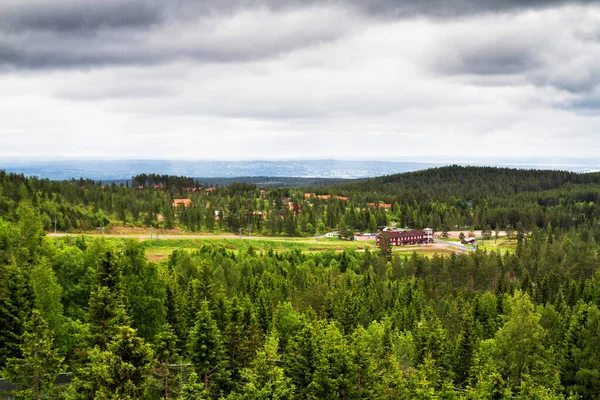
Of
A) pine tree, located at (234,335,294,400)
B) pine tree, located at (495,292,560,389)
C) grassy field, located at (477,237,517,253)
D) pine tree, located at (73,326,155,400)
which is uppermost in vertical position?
pine tree, located at (73,326,155,400)

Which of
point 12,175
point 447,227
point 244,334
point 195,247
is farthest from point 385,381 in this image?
point 447,227

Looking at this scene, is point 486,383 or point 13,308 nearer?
point 486,383

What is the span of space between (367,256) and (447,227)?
81.7m

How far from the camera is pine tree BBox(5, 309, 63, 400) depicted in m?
28.4

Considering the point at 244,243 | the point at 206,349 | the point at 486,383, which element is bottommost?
the point at 244,243

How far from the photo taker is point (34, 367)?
93.2 ft

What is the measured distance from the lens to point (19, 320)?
34156 millimetres

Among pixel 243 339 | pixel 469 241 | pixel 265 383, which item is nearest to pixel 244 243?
pixel 469 241

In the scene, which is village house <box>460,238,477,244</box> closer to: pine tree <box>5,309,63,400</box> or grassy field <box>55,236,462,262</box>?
grassy field <box>55,236,462,262</box>

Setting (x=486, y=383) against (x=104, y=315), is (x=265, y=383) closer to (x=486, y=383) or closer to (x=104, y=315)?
(x=104, y=315)

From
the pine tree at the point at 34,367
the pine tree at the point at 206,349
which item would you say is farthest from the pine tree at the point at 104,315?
the pine tree at the point at 206,349

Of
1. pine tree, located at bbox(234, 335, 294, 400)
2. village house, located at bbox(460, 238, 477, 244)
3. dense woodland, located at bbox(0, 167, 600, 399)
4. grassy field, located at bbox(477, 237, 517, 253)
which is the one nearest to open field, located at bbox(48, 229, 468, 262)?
village house, located at bbox(460, 238, 477, 244)

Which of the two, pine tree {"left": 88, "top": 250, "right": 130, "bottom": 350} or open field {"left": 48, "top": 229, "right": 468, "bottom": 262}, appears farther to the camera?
open field {"left": 48, "top": 229, "right": 468, "bottom": 262}

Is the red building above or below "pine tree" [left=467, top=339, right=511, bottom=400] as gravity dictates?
below
